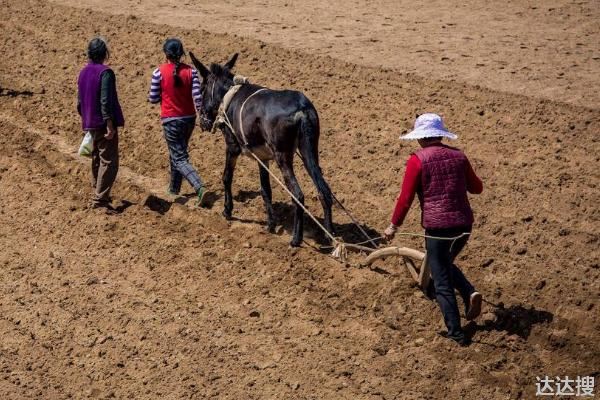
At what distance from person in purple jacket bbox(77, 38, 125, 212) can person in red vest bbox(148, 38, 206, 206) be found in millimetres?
568

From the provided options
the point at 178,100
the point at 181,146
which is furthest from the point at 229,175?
the point at 178,100

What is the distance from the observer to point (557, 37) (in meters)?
17.5

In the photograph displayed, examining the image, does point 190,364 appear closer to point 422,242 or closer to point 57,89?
point 422,242

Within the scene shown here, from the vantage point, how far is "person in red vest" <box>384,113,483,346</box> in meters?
8.23

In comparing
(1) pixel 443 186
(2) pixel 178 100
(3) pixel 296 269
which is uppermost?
(1) pixel 443 186

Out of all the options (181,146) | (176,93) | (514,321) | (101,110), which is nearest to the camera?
(514,321)

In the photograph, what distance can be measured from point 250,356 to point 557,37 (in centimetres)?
1116

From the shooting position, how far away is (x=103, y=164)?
11648 mm

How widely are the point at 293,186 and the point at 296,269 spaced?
3.15ft

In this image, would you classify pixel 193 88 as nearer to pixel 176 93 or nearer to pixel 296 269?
pixel 176 93

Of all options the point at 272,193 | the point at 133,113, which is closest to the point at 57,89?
the point at 133,113

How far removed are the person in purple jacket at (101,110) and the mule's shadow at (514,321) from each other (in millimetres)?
4952

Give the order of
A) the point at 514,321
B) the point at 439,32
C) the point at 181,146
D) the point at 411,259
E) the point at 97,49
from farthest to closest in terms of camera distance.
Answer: the point at 439,32
the point at 181,146
the point at 97,49
the point at 411,259
the point at 514,321

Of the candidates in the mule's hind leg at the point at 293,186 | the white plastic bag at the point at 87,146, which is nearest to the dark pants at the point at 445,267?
→ the mule's hind leg at the point at 293,186
